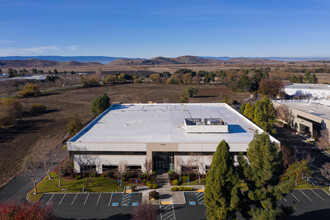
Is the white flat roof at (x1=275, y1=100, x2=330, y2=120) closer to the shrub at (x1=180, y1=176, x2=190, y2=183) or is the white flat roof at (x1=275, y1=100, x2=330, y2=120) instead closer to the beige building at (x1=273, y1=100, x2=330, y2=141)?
the beige building at (x1=273, y1=100, x2=330, y2=141)

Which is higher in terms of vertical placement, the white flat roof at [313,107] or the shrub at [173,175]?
the white flat roof at [313,107]

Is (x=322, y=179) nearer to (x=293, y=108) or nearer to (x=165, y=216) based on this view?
(x=165, y=216)

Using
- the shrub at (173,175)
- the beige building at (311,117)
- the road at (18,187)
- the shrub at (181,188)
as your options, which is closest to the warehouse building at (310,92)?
the beige building at (311,117)

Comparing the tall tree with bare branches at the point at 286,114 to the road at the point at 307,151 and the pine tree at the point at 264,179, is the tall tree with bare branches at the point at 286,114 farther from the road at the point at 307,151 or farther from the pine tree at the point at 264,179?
the pine tree at the point at 264,179

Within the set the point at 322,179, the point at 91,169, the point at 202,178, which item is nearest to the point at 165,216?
the point at 202,178

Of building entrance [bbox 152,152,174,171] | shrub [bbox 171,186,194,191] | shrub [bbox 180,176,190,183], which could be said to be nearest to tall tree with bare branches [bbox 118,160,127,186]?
building entrance [bbox 152,152,174,171]

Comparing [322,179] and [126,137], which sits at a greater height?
[126,137]
